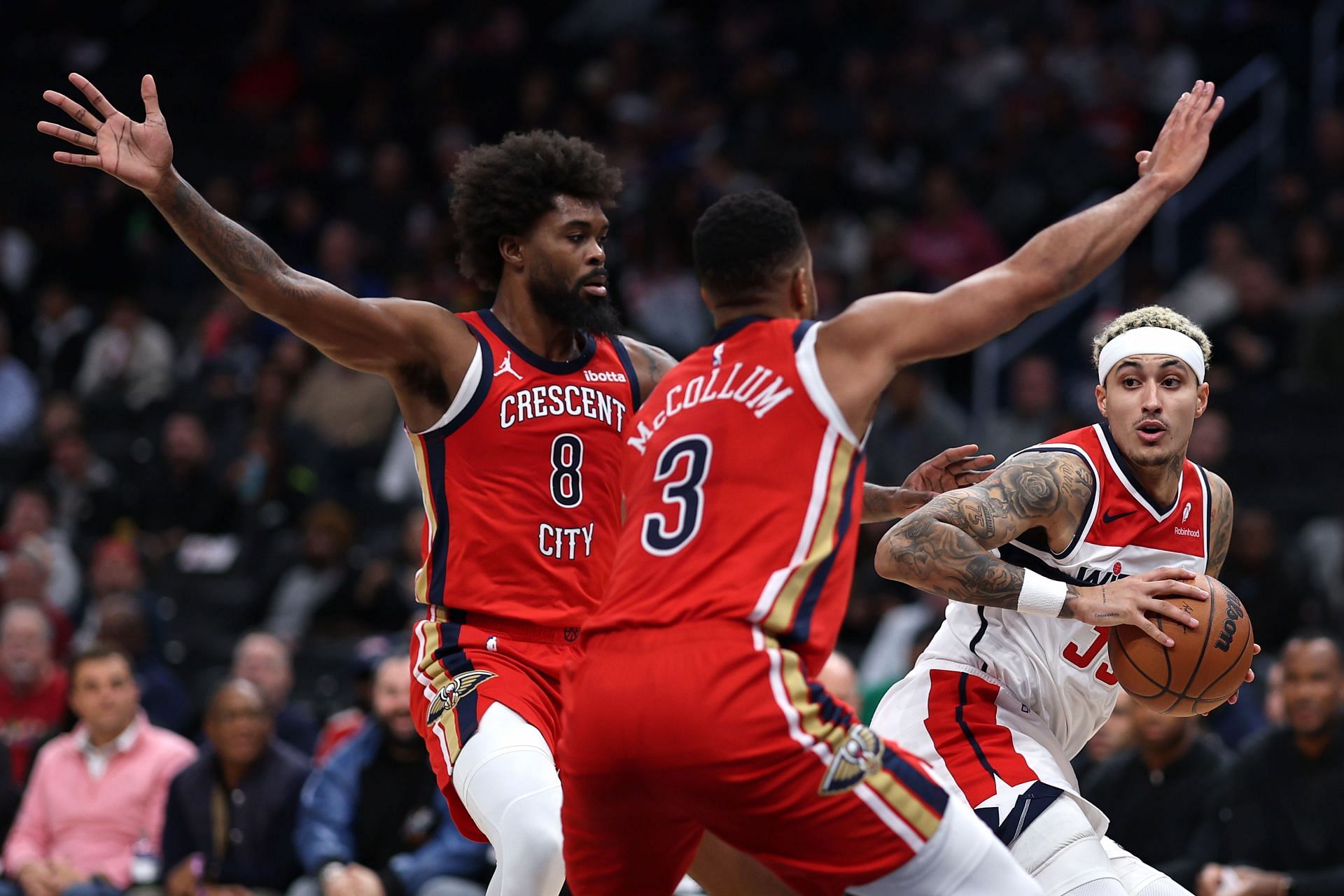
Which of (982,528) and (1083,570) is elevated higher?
(982,528)

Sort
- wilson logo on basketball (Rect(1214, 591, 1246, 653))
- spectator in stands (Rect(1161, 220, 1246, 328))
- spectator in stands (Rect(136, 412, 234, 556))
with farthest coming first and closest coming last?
spectator in stands (Rect(136, 412, 234, 556)) → spectator in stands (Rect(1161, 220, 1246, 328)) → wilson logo on basketball (Rect(1214, 591, 1246, 653))

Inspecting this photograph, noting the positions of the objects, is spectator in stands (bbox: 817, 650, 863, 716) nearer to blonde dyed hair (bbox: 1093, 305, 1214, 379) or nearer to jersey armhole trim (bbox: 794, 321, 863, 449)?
blonde dyed hair (bbox: 1093, 305, 1214, 379)

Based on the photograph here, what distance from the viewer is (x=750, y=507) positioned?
4219 millimetres

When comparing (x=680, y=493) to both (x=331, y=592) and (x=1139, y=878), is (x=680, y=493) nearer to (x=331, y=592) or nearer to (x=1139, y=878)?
(x=1139, y=878)

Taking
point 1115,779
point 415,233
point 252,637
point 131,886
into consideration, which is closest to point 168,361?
point 415,233

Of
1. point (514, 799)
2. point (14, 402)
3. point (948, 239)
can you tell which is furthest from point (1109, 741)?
point (14, 402)

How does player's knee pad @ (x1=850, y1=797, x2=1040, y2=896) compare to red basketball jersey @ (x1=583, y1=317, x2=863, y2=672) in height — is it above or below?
below

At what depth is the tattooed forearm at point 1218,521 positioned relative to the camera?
5.56 metres

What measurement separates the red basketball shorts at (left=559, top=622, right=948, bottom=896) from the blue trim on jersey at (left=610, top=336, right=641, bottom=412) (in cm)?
158

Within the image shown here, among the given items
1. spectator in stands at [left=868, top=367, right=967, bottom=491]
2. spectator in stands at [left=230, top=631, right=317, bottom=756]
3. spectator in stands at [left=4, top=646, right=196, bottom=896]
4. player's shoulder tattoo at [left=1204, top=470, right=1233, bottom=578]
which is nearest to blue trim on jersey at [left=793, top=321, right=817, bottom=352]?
player's shoulder tattoo at [left=1204, top=470, right=1233, bottom=578]

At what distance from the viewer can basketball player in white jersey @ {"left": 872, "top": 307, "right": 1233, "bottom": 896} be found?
5.03m

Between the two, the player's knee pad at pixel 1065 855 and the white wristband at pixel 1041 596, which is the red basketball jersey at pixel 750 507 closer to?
the white wristband at pixel 1041 596

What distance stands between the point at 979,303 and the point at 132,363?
1220cm

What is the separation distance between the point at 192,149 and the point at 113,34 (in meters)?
2.51
